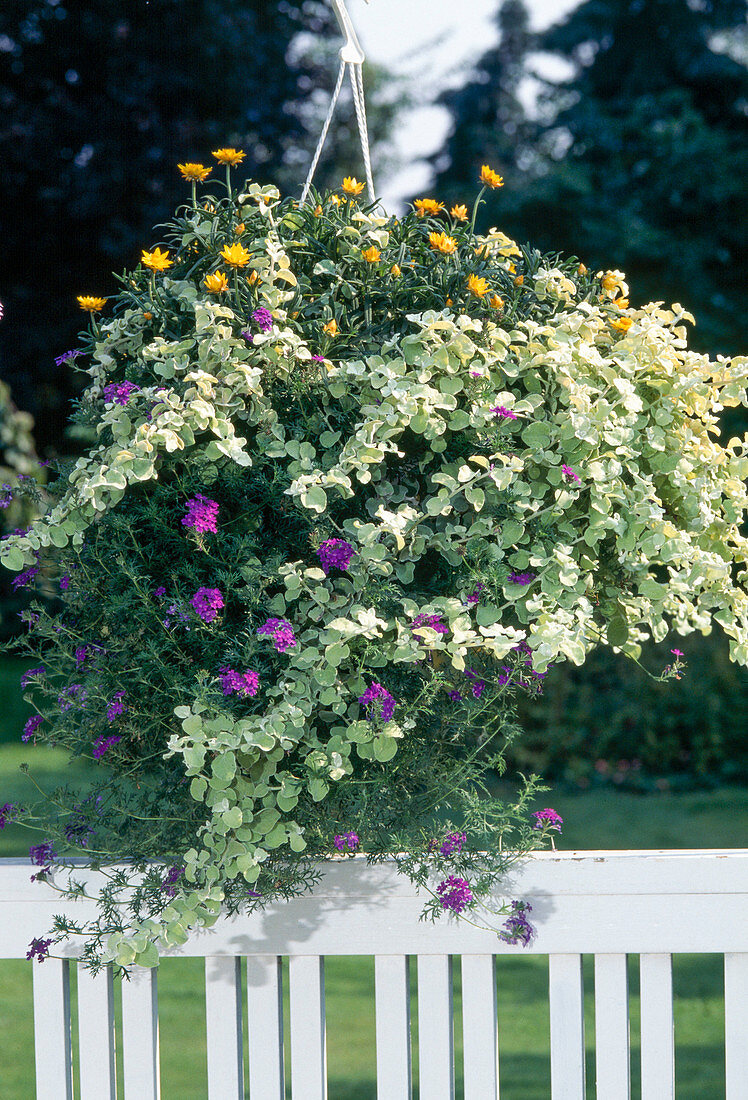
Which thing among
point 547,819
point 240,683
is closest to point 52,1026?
point 240,683

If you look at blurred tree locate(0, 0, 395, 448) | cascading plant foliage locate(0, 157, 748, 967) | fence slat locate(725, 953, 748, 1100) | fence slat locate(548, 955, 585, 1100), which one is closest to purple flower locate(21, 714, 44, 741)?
cascading plant foliage locate(0, 157, 748, 967)

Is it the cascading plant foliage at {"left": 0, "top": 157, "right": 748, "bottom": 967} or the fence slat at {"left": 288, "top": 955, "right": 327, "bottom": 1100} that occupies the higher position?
the cascading plant foliage at {"left": 0, "top": 157, "right": 748, "bottom": 967}

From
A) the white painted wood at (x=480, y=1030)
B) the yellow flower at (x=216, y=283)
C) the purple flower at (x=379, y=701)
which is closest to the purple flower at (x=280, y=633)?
the purple flower at (x=379, y=701)

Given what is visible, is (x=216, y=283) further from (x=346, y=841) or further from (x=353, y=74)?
(x=346, y=841)

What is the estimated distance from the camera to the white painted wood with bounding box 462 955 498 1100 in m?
1.51

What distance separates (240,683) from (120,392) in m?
0.47

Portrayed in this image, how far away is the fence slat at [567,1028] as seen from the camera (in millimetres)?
1507

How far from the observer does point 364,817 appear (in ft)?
4.55

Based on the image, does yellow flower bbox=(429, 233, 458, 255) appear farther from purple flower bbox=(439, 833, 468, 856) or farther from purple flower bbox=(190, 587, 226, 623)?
purple flower bbox=(439, 833, 468, 856)

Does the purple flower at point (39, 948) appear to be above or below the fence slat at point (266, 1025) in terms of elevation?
above

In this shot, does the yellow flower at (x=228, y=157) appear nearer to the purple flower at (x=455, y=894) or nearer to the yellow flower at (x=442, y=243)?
the yellow flower at (x=442, y=243)

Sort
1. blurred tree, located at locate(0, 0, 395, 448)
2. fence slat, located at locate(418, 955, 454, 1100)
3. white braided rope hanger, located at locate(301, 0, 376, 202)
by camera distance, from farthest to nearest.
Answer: blurred tree, located at locate(0, 0, 395, 448), white braided rope hanger, located at locate(301, 0, 376, 202), fence slat, located at locate(418, 955, 454, 1100)

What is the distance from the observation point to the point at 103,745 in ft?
4.81

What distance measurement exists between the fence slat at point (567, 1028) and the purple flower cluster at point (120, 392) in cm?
104
